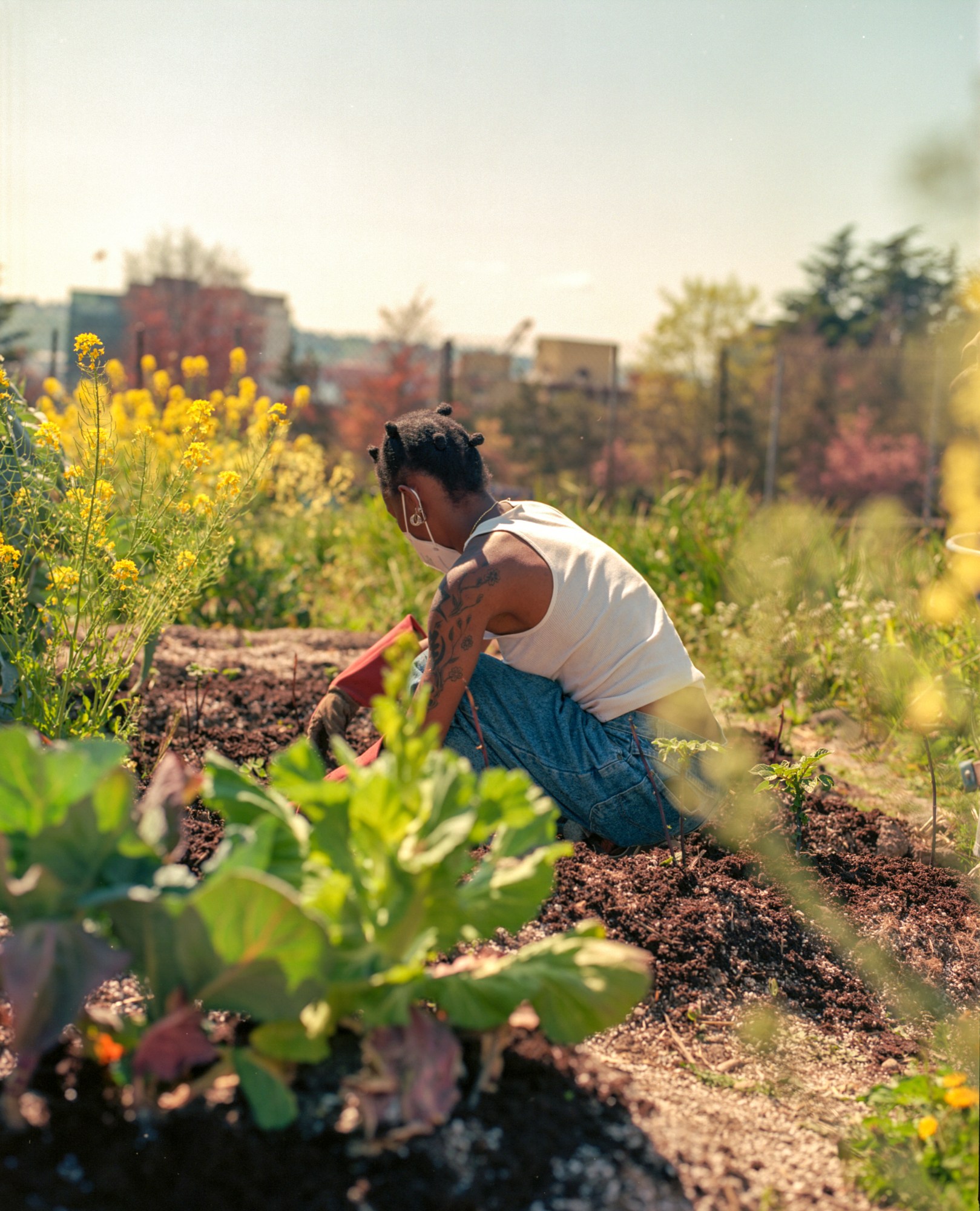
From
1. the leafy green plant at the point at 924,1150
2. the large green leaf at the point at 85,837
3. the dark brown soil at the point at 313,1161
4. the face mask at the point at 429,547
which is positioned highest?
the face mask at the point at 429,547

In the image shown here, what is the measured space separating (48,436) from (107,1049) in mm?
1751

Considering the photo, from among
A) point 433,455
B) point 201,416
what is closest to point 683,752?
point 433,455

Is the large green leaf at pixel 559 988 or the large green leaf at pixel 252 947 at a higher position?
the large green leaf at pixel 252 947

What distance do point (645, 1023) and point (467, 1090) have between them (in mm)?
692

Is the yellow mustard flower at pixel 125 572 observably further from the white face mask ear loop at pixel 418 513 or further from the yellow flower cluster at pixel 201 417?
the white face mask ear loop at pixel 418 513

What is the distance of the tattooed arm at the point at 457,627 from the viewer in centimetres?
239

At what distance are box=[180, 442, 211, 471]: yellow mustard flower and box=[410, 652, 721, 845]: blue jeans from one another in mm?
764

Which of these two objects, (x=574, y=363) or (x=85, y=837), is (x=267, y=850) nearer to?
(x=85, y=837)

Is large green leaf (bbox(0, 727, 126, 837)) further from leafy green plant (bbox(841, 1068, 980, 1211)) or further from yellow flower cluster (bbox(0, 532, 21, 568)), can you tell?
yellow flower cluster (bbox(0, 532, 21, 568))

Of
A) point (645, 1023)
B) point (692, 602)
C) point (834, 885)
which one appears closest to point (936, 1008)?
point (834, 885)

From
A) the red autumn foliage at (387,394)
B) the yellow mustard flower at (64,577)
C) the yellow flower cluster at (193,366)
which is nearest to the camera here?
the yellow mustard flower at (64,577)

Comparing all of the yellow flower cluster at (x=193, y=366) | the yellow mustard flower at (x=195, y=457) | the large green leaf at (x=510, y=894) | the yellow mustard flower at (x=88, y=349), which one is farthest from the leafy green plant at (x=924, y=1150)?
the yellow flower cluster at (x=193, y=366)

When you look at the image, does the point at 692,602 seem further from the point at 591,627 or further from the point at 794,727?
the point at 591,627

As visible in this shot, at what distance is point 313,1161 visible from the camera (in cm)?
121
